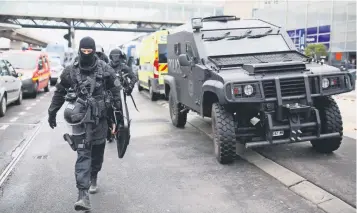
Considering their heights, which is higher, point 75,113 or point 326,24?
point 326,24

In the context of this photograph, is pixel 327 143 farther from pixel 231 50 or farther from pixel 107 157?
pixel 107 157

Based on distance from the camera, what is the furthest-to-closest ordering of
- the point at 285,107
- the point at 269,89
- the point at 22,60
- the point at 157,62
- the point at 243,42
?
the point at 22,60, the point at 157,62, the point at 243,42, the point at 269,89, the point at 285,107

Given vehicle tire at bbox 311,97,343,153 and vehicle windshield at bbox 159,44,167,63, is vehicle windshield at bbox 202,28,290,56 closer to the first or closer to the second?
vehicle tire at bbox 311,97,343,153

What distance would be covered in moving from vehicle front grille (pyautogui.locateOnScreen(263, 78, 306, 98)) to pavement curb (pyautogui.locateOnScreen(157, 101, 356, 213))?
103cm

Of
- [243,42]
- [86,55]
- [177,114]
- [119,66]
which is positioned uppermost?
[243,42]

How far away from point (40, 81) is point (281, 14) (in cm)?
2546

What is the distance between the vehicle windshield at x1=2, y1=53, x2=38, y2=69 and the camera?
16.5 metres

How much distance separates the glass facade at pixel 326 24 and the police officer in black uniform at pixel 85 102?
76.3ft

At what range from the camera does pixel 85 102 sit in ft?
14.3

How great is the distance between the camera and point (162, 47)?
1415cm

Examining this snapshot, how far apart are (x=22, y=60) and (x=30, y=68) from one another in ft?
1.78

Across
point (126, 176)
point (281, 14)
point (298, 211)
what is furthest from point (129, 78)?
point (281, 14)

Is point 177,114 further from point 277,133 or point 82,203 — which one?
point 82,203

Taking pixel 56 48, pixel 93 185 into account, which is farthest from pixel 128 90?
pixel 56 48
